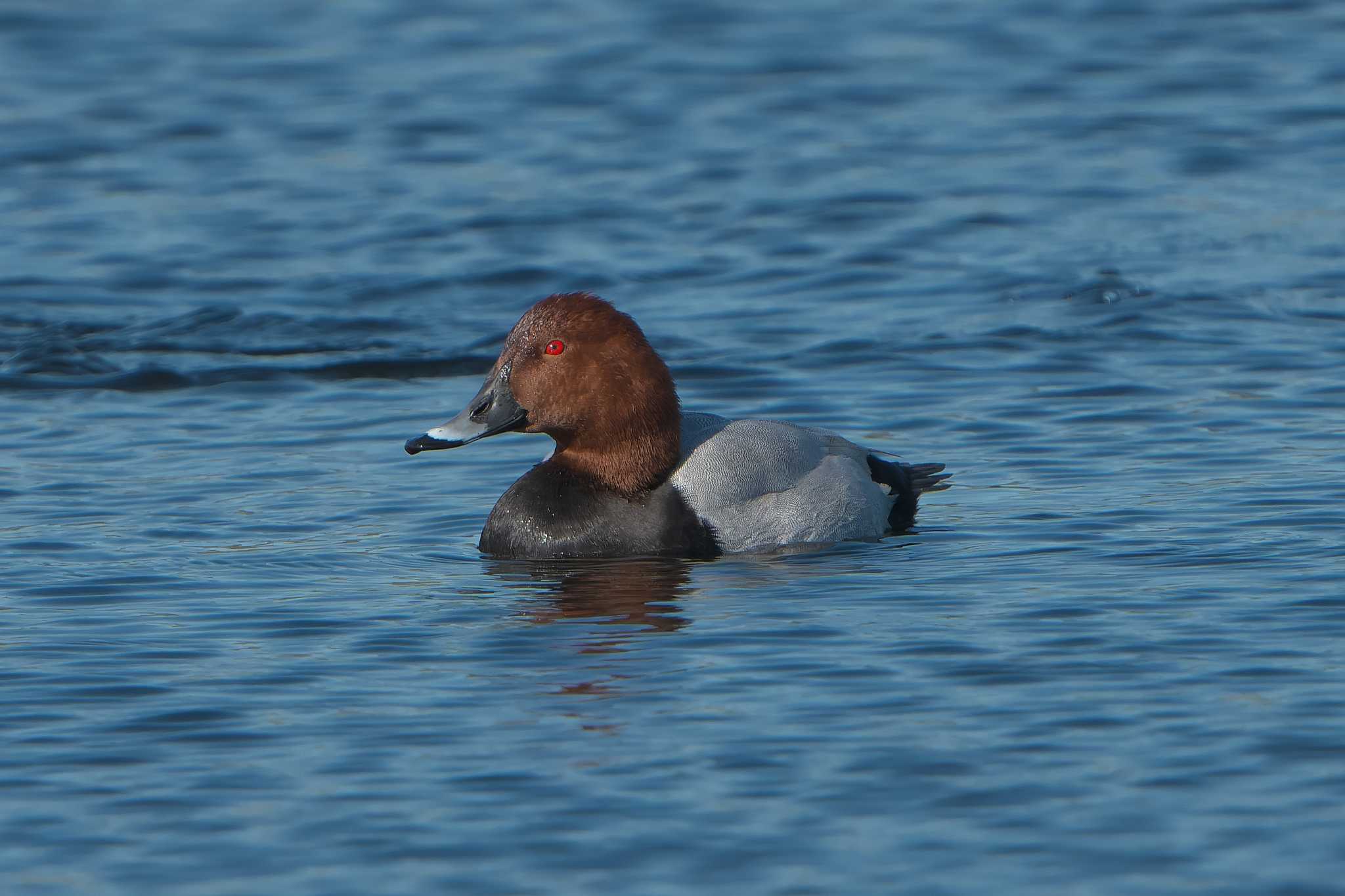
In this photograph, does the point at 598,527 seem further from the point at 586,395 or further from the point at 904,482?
the point at 904,482

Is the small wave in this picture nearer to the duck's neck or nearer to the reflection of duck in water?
the duck's neck

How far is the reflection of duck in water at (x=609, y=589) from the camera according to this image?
821 cm

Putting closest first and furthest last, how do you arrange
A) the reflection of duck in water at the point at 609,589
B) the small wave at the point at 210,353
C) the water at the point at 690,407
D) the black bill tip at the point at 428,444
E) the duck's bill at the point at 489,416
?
the water at the point at 690,407
the reflection of duck in water at the point at 609,589
the black bill tip at the point at 428,444
the duck's bill at the point at 489,416
the small wave at the point at 210,353

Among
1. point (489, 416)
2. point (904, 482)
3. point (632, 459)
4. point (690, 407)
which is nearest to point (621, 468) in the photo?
point (632, 459)

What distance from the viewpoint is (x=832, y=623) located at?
802cm

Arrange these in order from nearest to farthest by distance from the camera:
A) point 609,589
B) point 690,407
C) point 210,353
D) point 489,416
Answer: point 609,589, point 489,416, point 690,407, point 210,353

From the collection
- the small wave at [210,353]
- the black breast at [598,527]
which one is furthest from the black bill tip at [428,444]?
the small wave at [210,353]

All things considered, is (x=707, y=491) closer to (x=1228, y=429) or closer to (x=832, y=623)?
(x=832, y=623)

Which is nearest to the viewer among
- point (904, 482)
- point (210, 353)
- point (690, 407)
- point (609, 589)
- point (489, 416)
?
point (609, 589)

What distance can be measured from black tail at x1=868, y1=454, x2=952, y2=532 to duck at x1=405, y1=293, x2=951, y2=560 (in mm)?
152

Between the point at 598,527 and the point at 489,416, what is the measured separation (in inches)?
25.9

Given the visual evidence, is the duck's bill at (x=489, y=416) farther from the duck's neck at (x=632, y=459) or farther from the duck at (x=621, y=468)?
the duck's neck at (x=632, y=459)

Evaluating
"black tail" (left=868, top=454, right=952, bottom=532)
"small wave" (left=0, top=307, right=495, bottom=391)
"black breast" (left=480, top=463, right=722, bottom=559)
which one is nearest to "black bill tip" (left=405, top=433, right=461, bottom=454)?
"black breast" (left=480, top=463, right=722, bottom=559)

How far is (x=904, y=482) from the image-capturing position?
984 cm
